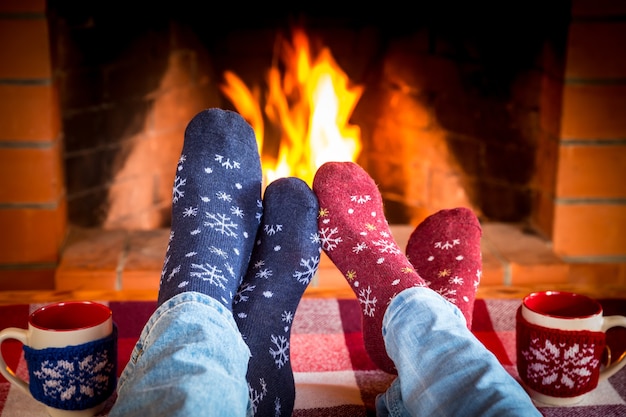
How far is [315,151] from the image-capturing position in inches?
71.5

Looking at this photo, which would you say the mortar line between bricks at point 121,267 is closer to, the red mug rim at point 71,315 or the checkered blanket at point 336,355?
the checkered blanket at point 336,355

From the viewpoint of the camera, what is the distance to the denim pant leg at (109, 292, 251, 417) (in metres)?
0.70

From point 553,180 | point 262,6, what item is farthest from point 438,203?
point 262,6

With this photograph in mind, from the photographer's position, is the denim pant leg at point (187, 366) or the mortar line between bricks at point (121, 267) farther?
the mortar line between bricks at point (121, 267)

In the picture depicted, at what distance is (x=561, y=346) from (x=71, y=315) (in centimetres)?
59

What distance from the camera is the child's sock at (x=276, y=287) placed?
0.99 m

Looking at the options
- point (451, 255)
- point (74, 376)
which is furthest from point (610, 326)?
point (74, 376)

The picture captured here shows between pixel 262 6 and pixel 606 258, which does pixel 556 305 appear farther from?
pixel 262 6

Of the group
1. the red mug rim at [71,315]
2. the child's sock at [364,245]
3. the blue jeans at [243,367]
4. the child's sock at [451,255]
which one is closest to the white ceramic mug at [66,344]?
the red mug rim at [71,315]

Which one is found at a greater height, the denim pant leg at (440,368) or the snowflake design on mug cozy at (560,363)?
the denim pant leg at (440,368)

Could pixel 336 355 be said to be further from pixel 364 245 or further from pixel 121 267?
pixel 121 267

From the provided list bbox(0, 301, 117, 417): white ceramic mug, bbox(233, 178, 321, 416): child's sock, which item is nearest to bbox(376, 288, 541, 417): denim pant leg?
bbox(233, 178, 321, 416): child's sock

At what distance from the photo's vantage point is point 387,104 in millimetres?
1894

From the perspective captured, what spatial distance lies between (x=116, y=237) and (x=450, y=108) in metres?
0.77
